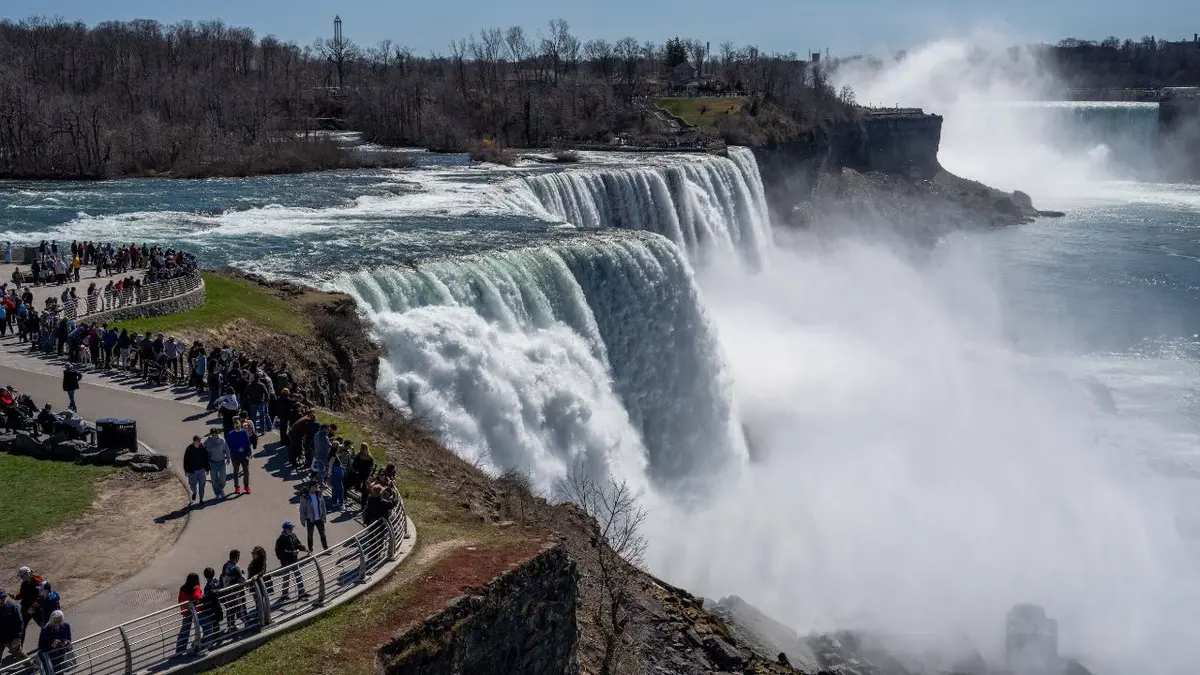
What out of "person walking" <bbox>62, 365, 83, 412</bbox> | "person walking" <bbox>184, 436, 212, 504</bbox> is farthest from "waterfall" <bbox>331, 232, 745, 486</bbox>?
"person walking" <bbox>184, 436, 212, 504</bbox>

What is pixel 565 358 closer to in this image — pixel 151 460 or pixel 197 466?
pixel 151 460

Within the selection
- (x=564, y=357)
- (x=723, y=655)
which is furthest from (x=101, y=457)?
(x=564, y=357)

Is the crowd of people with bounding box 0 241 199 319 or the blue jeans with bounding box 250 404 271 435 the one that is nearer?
the blue jeans with bounding box 250 404 271 435

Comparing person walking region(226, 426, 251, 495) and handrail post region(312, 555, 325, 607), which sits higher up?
person walking region(226, 426, 251, 495)

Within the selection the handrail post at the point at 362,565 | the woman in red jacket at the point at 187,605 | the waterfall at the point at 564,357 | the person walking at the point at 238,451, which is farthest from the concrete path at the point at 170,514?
the waterfall at the point at 564,357

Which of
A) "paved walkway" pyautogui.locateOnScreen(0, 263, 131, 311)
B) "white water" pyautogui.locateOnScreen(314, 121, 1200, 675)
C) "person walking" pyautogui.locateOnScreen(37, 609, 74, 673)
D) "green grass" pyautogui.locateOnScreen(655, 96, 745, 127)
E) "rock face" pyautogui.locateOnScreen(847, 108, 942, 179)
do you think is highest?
"green grass" pyautogui.locateOnScreen(655, 96, 745, 127)

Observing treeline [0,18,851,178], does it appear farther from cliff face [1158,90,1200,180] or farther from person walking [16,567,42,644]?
person walking [16,567,42,644]

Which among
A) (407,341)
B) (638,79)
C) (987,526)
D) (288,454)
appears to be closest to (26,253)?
(407,341)
